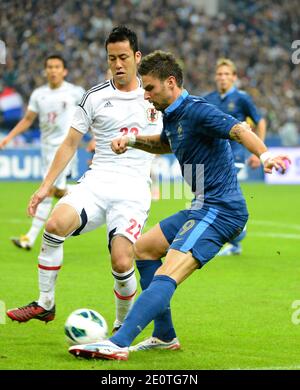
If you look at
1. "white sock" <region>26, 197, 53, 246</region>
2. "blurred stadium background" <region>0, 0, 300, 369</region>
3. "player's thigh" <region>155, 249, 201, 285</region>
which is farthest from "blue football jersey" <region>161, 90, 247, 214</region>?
"white sock" <region>26, 197, 53, 246</region>

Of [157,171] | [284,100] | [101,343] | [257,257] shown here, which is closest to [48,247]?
[101,343]

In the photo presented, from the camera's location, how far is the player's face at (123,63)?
24.6 feet

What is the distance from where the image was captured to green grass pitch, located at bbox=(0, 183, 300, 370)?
6414 millimetres

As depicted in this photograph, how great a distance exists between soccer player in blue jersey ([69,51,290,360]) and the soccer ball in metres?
0.30

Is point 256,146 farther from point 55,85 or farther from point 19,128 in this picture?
point 55,85

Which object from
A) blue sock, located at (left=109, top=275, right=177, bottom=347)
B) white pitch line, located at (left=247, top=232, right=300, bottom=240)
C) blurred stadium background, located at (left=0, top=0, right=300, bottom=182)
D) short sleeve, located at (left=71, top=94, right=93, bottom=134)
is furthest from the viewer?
blurred stadium background, located at (left=0, top=0, right=300, bottom=182)

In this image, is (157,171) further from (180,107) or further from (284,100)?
(180,107)

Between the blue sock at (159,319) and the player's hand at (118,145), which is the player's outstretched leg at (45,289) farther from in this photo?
the player's hand at (118,145)

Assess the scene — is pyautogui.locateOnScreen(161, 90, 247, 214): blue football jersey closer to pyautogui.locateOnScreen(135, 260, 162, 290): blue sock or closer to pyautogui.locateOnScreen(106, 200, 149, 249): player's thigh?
pyautogui.locateOnScreen(135, 260, 162, 290): blue sock

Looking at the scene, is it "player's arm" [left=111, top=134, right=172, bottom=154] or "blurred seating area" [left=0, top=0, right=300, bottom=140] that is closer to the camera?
"player's arm" [left=111, top=134, right=172, bottom=154]

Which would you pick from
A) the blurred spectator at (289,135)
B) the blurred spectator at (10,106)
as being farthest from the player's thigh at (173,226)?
the blurred spectator at (10,106)

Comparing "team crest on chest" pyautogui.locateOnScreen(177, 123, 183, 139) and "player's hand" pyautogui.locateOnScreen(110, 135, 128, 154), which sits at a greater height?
"team crest on chest" pyautogui.locateOnScreen(177, 123, 183, 139)

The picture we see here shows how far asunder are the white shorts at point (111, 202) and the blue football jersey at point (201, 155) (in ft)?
3.18
